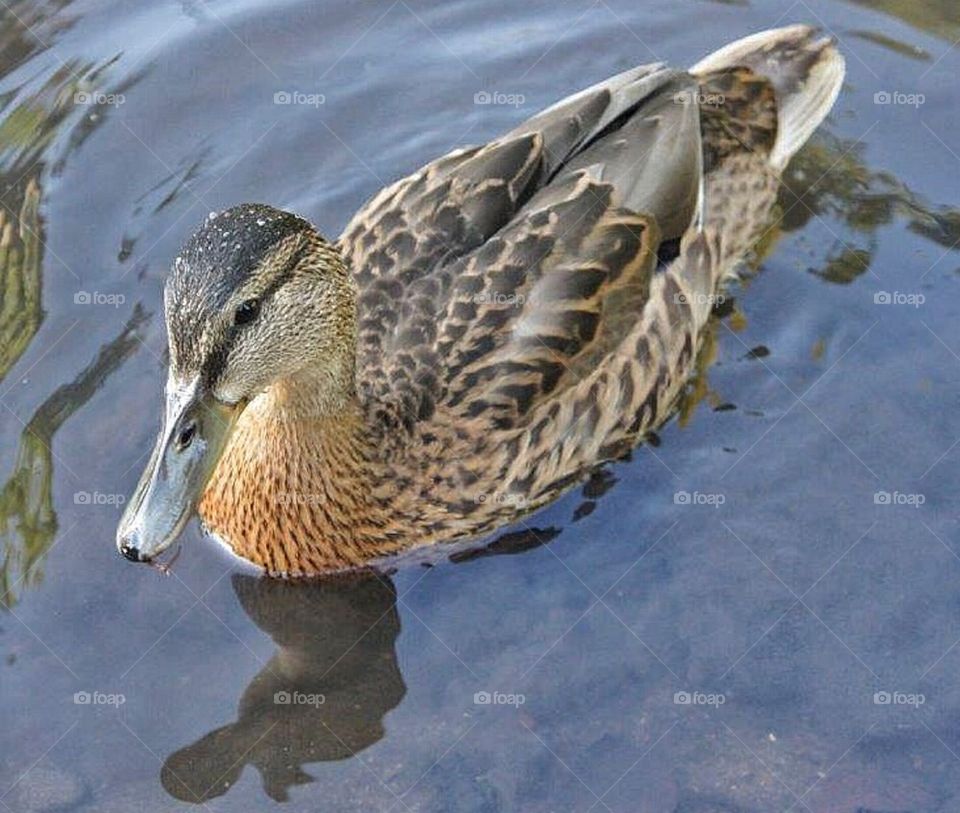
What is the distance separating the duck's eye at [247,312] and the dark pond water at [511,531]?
1.55 m

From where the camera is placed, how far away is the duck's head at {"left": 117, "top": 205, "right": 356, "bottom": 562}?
5.80 metres

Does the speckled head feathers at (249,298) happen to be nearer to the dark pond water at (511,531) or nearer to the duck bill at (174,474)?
the duck bill at (174,474)

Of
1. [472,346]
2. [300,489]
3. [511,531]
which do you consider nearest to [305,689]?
[300,489]

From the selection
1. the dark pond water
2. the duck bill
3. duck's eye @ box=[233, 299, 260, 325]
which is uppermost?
duck's eye @ box=[233, 299, 260, 325]

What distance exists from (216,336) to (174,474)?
537 millimetres

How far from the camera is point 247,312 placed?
602 cm

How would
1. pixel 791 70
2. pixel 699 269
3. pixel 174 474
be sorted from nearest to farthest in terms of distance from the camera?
1. pixel 174 474
2. pixel 699 269
3. pixel 791 70

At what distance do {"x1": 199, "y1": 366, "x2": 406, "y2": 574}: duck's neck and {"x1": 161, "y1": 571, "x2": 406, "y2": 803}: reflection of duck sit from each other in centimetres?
15

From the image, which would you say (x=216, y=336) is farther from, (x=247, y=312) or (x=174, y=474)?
(x=174, y=474)

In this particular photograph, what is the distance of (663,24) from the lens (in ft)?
32.1

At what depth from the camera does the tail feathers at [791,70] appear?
8461mm

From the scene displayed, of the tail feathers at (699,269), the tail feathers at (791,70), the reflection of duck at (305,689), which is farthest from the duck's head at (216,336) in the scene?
the tail feathers at (791,70)

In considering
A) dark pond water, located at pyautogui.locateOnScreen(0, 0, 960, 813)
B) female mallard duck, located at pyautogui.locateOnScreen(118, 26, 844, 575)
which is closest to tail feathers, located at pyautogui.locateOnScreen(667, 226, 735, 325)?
female mallard duck, located at pyautogui.locateOnScreen(118, 26, 844, 575)

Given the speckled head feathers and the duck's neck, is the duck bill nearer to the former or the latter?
the speckled head feathers
